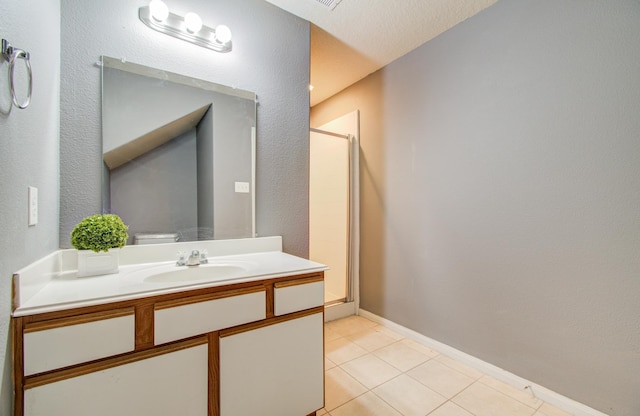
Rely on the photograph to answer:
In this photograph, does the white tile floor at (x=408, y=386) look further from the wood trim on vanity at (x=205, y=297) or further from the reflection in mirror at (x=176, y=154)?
the reflection in mirror at (x=176, y=154)

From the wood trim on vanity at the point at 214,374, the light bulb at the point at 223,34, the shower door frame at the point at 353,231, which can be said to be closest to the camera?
the wood trim on vanity at the point at 214,374

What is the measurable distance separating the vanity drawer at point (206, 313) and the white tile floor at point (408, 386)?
809 millimetres

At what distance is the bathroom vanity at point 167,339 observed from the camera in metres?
0.81

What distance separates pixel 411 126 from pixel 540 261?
4.48ft

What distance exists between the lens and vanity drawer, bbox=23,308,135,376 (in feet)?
2.58

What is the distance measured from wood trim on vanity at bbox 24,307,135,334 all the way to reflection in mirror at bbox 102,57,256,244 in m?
0.61


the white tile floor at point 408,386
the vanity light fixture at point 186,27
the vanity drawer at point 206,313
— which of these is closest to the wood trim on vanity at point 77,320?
the vanity drawer at point 206,313

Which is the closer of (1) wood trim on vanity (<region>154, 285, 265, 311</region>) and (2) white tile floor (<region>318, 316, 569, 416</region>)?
(1) wood trim on vanity (<region>154, 285, 265, 311</region>)

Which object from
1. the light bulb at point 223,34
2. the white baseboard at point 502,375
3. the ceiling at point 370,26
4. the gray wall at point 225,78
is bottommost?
the white baseboard at point 502,375

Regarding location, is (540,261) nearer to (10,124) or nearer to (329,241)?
(329,241)

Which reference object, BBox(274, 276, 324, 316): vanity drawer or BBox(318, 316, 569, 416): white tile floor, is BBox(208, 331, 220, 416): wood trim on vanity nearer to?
BBox(274, 276, 324, 316): vanity drawer

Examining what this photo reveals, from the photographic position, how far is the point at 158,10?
139cm

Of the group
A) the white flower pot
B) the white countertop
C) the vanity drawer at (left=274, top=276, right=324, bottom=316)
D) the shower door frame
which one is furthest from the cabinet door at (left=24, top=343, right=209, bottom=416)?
the shower door frame

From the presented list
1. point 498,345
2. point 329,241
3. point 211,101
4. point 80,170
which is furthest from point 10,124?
point 498,345
